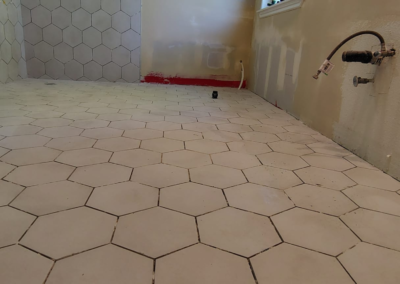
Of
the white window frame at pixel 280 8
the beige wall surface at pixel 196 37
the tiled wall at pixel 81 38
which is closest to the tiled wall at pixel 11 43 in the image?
the tiled wall at pixel 81 38

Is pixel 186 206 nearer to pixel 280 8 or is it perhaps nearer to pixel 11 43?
pixel 280 8

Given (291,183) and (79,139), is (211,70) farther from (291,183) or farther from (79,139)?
(291,183)

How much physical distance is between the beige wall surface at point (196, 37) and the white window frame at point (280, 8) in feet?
1.14

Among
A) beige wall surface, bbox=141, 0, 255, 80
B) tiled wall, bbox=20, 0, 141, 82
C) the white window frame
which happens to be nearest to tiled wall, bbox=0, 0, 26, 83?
tiled wall, bbox=20, 0, 141, 82

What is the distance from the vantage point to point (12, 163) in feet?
3.63

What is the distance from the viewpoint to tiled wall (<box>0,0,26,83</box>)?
8.90 feet

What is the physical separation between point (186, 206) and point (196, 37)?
9.39ft

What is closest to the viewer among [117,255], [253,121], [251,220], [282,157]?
[117,255]

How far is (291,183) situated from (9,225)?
0.91m

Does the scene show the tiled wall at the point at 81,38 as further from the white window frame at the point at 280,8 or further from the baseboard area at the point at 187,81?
the white window frame at the point at 280,8

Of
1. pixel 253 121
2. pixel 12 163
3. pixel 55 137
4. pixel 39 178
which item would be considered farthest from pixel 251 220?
pixel 253 121

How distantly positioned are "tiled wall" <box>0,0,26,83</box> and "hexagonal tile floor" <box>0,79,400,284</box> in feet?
4.36

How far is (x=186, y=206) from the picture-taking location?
89cm

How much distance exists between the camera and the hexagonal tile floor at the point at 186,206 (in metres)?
0.65
